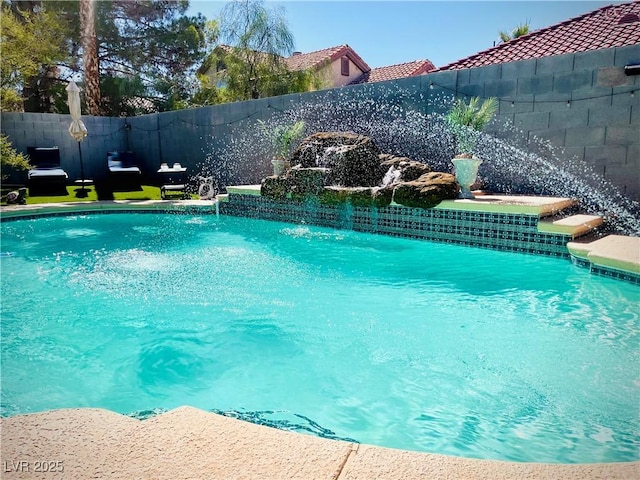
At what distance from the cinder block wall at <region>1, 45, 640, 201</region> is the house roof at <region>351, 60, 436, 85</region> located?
35.8 feet

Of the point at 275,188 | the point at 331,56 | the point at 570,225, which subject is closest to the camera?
the point at 570,225

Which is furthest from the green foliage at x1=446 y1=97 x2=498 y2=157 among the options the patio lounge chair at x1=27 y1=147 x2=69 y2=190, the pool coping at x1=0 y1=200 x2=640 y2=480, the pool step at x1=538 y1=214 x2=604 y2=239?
the patio lounge chair at x1=27 y1=147 x2=69 y2=190

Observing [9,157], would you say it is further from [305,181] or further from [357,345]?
[357,345]

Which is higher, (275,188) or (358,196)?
(275,188)

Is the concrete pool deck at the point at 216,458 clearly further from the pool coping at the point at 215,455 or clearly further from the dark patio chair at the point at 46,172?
the dark patio chair at the point at 46,172

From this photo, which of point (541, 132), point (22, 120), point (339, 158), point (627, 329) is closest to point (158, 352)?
point (627, 329)

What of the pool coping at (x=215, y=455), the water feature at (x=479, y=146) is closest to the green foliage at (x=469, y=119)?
the water feature at (x=479, y=146)

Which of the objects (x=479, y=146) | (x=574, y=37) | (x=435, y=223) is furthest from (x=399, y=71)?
(x=435, y=223)

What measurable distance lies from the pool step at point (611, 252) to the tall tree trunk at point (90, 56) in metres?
15.3

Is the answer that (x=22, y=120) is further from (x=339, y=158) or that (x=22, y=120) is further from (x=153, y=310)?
(x=153, y=310)

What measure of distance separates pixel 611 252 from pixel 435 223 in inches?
93.6

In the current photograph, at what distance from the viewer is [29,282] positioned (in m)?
4.78

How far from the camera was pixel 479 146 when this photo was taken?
24.9 ft

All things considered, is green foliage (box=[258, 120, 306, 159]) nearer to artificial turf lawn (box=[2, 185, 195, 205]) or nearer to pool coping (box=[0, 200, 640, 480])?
artificial turf lawn (box=[2, 185, 195, 205])
